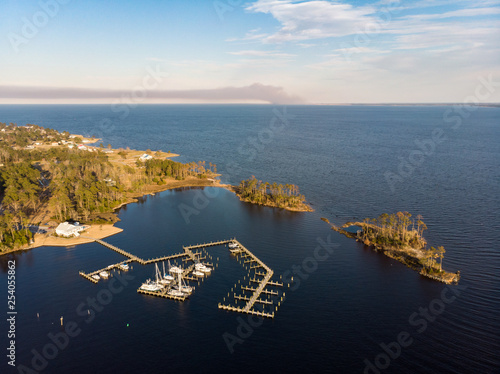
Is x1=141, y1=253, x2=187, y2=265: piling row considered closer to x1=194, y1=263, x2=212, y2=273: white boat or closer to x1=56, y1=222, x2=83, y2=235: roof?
x1=194, y1=263, x2=212, y2=273: white boat

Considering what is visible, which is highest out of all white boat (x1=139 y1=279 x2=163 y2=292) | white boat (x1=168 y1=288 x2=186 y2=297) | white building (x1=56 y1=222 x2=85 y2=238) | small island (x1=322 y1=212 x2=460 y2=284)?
small island (x1=322 y1=212 x2=460 y2=284)

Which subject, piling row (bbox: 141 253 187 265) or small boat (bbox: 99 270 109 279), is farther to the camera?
piling row (bbox: 141 253 187 265)

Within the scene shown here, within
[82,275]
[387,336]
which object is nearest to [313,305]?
[387,336]

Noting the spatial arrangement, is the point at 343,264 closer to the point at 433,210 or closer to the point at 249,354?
the point at 249,354

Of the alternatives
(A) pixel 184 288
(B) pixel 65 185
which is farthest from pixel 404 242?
(B) pixel 65 185

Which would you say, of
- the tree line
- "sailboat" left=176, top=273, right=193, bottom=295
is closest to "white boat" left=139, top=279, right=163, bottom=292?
"sailboat" left=176, top=273, right=193, bottom=295

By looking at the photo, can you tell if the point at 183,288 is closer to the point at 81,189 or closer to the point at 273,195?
the point at 273,195
